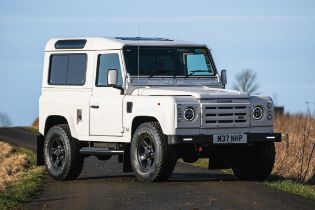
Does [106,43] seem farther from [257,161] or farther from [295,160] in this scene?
[295,160]

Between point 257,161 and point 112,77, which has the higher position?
point 112,77

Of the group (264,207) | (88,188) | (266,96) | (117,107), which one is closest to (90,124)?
(117,107)

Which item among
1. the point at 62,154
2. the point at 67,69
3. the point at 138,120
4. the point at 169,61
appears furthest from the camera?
the point at 67,69

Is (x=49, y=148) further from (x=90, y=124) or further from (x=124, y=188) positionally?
(x=124, y=188)

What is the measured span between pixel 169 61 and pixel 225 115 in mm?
2155

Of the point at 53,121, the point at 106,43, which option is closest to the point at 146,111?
the point at 106,43

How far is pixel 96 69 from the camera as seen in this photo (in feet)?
60.1

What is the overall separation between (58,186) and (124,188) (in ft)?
5.97

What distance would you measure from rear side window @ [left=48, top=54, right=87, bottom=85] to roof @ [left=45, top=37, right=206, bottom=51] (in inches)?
6.8

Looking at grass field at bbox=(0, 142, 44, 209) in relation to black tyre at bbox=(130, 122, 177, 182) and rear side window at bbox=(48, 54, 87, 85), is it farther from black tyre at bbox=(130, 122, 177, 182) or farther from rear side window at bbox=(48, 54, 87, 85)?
rear side window at bbox=(48, 54, 87, 85)

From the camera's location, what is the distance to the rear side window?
18.7m

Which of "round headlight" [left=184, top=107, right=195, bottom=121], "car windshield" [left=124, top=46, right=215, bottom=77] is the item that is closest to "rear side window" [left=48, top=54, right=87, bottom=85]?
"car windshield" [left=124, top=46, right=215, bottom=77]

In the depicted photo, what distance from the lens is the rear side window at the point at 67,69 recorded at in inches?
737

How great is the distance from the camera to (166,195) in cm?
1452
